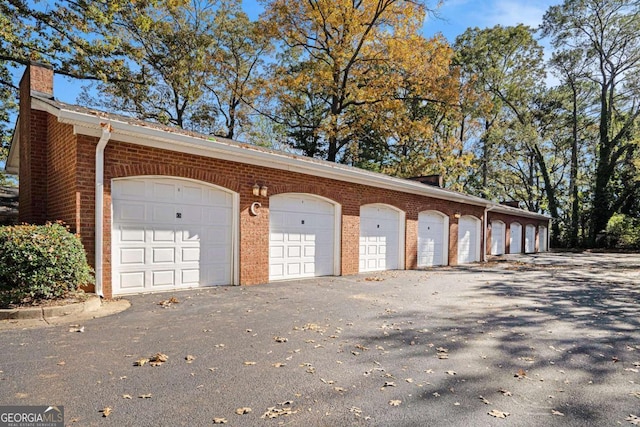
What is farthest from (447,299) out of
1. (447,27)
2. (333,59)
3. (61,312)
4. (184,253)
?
(333,59)

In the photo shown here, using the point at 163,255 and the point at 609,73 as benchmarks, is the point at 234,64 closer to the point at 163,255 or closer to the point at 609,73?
the point at 163,255

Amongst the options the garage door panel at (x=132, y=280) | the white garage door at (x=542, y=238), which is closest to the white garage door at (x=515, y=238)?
the white garage door at (x=542, y=238)

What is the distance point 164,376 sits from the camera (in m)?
3.26

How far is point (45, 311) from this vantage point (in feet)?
16.0

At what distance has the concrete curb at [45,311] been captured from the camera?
4.72 m

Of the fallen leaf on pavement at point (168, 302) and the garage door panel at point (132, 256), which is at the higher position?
the garage door panel at point (132, 256)

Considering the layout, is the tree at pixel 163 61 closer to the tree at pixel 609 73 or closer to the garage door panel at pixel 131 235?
the garage door panel at pixel 131 235

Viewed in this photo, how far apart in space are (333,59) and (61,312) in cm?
1871

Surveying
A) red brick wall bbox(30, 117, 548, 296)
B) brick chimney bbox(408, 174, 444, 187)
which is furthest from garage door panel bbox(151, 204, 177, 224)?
brick chimney bbox(408, 174, 444, 187)

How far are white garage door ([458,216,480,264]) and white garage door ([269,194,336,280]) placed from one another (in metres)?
8.43

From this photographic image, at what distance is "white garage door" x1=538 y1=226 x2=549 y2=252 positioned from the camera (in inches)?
1122

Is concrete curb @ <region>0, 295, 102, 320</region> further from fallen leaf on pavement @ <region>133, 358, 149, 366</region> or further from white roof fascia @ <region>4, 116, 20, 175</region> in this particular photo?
white roof fascia @ <region>4, 116, 20, 175</region>
